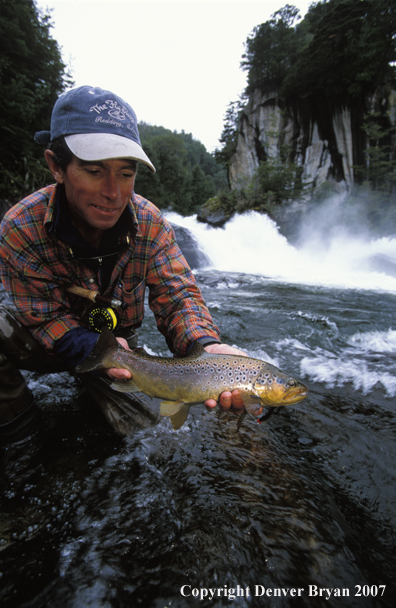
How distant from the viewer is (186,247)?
17547 millimetres

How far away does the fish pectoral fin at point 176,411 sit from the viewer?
218 cm

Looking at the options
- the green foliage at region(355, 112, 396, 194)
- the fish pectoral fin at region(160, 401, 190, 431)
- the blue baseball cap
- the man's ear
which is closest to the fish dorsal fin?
the fish pectoral fin at region(160, 401, 190, 431)

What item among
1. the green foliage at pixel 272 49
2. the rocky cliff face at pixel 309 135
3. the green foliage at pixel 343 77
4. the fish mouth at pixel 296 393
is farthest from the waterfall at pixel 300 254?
the green foliage at pixel 272 49

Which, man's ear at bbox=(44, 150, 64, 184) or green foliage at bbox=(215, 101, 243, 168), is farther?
green foliage at bbox=(215, 101, 243, 168)

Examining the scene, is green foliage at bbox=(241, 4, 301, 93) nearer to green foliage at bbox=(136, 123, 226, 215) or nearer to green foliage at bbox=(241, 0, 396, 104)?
green foliage at bbox=(241, 0, 396, 104)

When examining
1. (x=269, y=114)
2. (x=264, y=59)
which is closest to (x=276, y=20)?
(x=264, y=59)

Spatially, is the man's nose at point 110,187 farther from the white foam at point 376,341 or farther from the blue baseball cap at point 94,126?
the white foam at point 376,341

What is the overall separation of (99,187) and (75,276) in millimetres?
917

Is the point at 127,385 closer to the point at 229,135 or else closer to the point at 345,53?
the point at 345,53

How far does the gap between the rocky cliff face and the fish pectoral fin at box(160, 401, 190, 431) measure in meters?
26.4

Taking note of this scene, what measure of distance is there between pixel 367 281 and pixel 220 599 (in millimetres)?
14340

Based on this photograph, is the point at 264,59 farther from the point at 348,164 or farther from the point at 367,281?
the point at 367,281

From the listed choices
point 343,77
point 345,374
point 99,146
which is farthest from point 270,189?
point 99,146

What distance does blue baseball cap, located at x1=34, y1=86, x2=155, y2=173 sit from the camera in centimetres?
214
